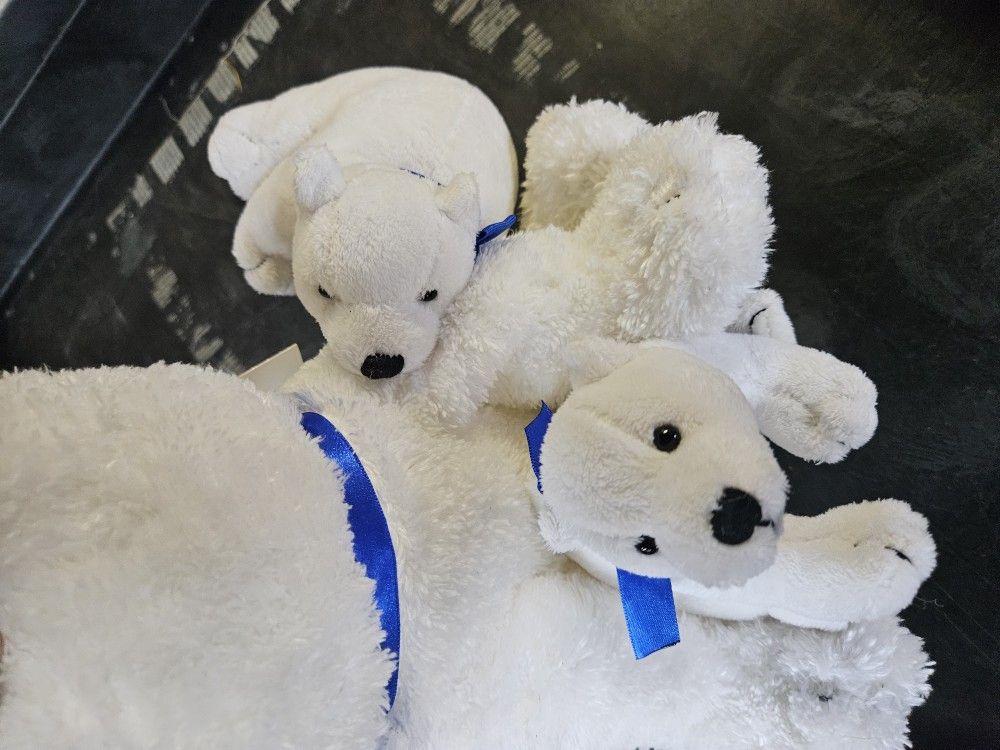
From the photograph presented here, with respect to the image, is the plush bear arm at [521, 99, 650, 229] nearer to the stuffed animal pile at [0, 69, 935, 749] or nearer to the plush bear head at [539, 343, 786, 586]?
the stuffed animal pile at [0, 69, 935, 749]

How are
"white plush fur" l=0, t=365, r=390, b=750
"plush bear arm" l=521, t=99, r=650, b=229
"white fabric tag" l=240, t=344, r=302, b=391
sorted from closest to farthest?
"white plush fur" l=0, t=365, r=390, b=750, "plush bear arm" l=521, t=99, r=650, b=229, "white fabric tag" l=240, t=344, r=302, b=391

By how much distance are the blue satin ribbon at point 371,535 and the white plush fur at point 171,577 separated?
0.02 m

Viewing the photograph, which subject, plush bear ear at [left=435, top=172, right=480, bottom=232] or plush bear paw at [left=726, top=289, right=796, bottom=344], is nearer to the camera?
plush bear ear at [left=435, top=172, right=480, bottom=232]

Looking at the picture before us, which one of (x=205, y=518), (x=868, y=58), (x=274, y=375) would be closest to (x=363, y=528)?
(x=205, y=518)

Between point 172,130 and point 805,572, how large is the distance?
0.95m

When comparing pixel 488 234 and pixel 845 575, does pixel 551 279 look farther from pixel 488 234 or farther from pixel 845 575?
pixel 845 575

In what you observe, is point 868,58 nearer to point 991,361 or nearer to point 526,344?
point 991,361

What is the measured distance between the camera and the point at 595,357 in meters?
0.46

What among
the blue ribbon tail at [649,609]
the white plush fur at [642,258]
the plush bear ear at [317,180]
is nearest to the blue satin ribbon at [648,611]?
the blue ribbon tail at [649,609]

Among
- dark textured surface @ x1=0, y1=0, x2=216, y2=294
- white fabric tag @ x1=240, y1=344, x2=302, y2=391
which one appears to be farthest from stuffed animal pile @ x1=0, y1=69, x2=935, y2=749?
dark textured surface @ x1=0, y1=0, x2=216, y2=294

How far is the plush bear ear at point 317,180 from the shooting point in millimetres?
501

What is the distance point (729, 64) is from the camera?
75 centimetres

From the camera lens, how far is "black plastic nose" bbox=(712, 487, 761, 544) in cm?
37

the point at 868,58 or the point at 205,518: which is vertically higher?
the point at 868,58
